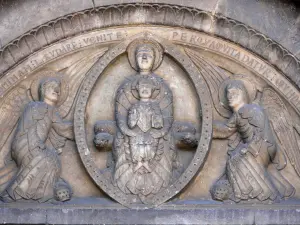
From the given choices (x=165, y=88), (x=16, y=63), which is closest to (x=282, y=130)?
(x=165, y=88)

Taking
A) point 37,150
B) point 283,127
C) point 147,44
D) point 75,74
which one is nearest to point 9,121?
point 37,150

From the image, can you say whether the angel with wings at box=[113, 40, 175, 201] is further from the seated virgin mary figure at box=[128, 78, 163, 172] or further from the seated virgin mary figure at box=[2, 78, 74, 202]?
the seated virgin mary figure at box=[2, 78, 74, 202]

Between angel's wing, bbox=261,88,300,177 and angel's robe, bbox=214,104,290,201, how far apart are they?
0.10 m

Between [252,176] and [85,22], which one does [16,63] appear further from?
[252,176]

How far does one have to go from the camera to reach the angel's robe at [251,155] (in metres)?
12.4

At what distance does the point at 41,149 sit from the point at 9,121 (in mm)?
580

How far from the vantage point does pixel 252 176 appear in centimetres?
1244

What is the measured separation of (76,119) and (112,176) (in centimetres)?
83

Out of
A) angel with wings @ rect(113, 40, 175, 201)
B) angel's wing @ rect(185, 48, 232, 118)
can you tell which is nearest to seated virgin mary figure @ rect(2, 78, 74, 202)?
angel with wings @ rect(113, 40, 175, 201)

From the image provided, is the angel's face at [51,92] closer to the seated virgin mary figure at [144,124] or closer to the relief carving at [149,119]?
the relief carving at [149,119]

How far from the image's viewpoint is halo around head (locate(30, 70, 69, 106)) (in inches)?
508

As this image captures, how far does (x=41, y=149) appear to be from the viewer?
41.2 ft

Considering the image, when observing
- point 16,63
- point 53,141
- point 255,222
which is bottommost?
point 255,222

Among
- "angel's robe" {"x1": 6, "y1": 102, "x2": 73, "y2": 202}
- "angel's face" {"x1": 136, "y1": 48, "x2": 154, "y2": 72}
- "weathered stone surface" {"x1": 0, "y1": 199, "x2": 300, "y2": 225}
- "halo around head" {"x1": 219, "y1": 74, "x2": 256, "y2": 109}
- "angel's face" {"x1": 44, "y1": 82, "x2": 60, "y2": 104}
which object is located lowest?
"weathered stone surface" {"x1": 0, "y1": 199, "x2": 300, "y2": 225}
